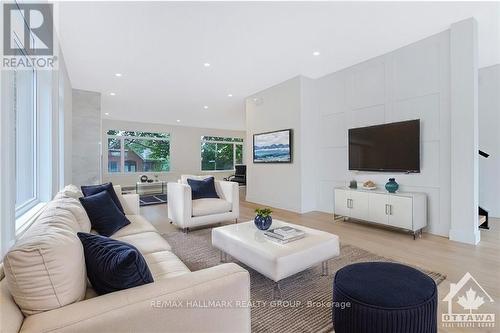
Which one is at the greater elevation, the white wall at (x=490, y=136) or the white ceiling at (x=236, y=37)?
the white ceiling at (x=236, y=37)

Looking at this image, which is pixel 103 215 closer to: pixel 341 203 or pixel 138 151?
pixel 341 203

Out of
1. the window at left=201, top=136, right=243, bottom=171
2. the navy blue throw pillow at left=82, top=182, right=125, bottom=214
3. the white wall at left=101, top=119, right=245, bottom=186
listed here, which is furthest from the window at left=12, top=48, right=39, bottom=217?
the window at left=201, top=136, right=243, bottom=171

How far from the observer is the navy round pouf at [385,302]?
118cm

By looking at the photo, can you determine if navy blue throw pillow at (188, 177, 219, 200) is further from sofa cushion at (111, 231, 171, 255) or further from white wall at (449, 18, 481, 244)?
white wall at (449, 18, 481, 244)

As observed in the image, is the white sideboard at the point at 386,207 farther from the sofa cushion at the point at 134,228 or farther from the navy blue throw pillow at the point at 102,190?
the navy blue throw pillow at the point at 102,190

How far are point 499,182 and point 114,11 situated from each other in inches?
240

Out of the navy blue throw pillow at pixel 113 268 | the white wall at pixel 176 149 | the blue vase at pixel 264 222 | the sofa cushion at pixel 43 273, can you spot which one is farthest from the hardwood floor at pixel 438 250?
the white wall at pixel 176 149

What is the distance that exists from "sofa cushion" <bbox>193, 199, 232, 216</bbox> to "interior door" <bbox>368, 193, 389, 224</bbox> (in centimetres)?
210

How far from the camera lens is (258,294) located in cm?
190

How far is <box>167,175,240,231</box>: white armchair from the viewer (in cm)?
338

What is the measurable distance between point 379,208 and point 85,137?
5955 mm

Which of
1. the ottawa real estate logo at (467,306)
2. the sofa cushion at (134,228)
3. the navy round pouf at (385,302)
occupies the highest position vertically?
the sofa cushion at (134,228)

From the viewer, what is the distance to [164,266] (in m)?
1.53

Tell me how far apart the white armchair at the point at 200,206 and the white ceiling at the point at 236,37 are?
6.44 ft
